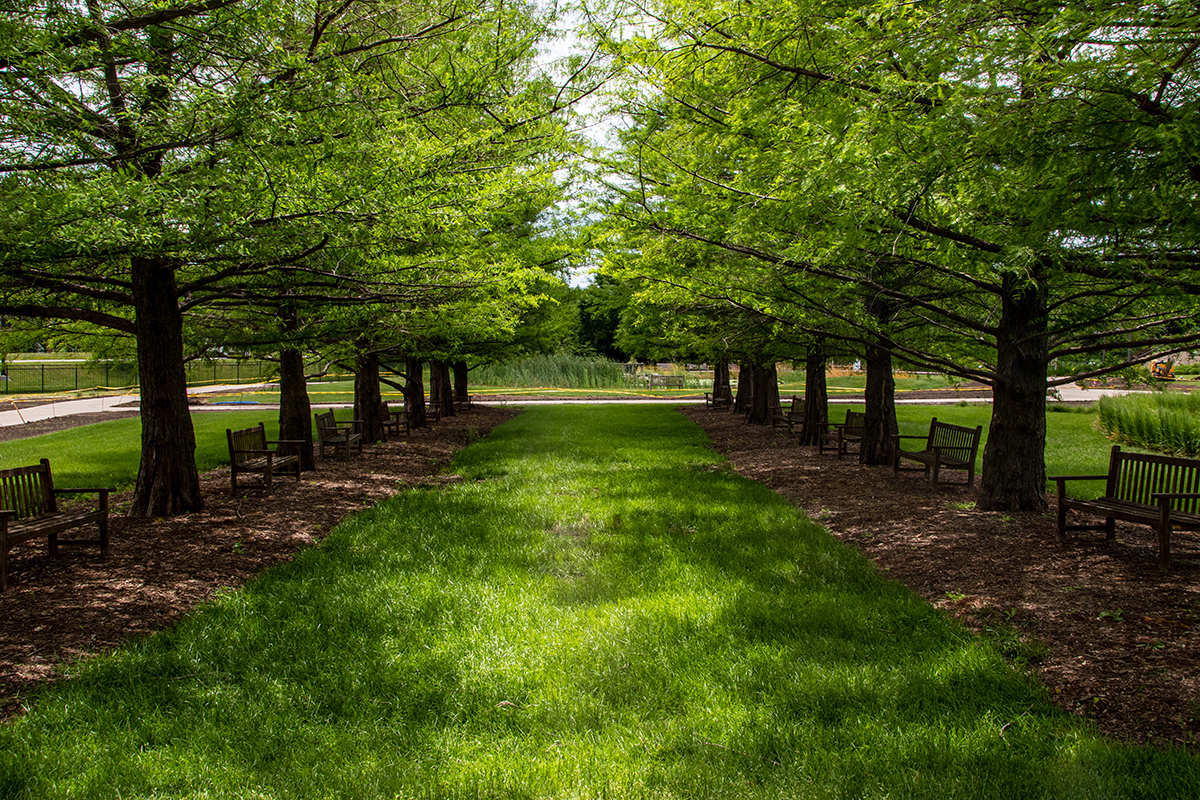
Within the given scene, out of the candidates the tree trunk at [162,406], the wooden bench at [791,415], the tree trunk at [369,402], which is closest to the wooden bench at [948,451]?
the wooden bench at [791,415]

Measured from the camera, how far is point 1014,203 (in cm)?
434

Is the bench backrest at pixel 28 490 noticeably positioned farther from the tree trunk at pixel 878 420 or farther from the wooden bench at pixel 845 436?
the wooden bench at pixel 845 436

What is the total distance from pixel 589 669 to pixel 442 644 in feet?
3.41

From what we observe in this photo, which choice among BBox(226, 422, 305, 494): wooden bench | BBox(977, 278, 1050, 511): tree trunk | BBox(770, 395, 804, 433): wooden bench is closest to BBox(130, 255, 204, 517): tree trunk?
BBox(226, 422, 305, 494): wooden bench

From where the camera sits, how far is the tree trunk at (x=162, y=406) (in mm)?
7996

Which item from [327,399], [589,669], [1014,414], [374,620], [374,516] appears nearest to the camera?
[589,669]

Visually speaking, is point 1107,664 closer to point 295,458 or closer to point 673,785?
point 673,785

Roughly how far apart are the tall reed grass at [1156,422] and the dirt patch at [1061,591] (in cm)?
735

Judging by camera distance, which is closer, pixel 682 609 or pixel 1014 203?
pixel 1014 203

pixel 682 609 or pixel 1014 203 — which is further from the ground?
pixel 1014 203

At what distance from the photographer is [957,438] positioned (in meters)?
10.7

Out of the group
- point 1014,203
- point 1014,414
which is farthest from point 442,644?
point 1014,414

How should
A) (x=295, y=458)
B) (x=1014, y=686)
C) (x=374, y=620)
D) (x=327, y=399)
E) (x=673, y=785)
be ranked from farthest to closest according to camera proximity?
1. (x=327, y=399)
2. (x=295, y=458)
3. (x=374, y=620)
4. (x=1014, y=686)
5. (x=673, y=785)

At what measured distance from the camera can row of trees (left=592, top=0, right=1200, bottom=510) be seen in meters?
3.53
